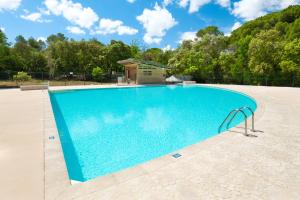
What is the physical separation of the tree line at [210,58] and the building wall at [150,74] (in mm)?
3364

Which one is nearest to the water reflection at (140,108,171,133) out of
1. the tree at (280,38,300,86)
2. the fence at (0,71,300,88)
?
the fence at (0,71,300,88)

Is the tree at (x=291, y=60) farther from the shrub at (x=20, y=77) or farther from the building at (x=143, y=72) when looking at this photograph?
the shrub at (x=20, y=77)

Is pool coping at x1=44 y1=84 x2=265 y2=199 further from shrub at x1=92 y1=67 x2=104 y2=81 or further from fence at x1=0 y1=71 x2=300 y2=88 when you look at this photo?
shrub at x1=92 y1=67 x2=104 y2=81

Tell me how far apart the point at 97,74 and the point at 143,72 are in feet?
21.9

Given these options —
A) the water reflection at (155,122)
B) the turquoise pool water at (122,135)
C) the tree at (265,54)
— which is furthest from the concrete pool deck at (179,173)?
the tree at (265,54)

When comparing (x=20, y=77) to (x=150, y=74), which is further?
(x=150, y=74)

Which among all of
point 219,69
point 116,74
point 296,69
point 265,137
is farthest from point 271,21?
point 265,137

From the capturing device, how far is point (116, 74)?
1155 inches

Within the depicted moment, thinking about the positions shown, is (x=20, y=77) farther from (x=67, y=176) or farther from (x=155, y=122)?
(x=67, y=176)

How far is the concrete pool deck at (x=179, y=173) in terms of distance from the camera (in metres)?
2.29

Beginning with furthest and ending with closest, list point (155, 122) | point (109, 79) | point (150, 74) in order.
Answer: point (109, 79), point (150, 74), point (155, 122)

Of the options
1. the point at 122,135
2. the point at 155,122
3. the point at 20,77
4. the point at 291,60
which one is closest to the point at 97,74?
the point at 20,77

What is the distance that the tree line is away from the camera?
20484 millimetres

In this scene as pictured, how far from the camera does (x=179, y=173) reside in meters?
2.77
